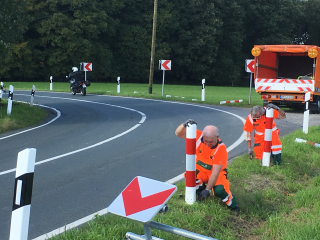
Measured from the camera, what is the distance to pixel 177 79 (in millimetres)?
61781

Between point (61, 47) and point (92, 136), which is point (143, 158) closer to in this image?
point (92, 136)

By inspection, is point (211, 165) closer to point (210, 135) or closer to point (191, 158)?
point (191, 158)

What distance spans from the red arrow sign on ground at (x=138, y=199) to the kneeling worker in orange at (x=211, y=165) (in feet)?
4.45

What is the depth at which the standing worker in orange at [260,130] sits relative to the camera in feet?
26.2

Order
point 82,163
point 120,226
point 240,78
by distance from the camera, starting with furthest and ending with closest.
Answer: point 240,78 → point 82,163 → point 120,226

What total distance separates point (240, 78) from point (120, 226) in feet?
209


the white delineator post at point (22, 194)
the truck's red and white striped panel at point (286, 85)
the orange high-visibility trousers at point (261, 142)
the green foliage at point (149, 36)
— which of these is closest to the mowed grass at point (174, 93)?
the truck's red and white striped panel at point (286, 85)

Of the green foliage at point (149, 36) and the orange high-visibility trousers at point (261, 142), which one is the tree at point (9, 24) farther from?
the green foliage at point (149, 36)

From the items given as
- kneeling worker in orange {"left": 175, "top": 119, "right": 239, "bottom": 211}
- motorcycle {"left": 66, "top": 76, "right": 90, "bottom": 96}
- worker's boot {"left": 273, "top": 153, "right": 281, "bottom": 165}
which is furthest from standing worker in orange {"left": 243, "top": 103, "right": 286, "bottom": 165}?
motorcycle {"left": 66, "top": 76, "right": 90, "bottom": 96}

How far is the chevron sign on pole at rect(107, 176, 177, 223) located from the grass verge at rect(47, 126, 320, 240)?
1.40ft

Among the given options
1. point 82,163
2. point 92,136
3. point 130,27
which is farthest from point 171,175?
point 130,27

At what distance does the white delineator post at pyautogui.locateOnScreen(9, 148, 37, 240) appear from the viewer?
3.28m

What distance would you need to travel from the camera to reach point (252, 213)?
5613 millimetres

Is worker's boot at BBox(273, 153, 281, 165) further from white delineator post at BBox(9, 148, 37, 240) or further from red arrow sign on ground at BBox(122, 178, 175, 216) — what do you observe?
white delineator post at BBox(9, 148, 37, 240)
